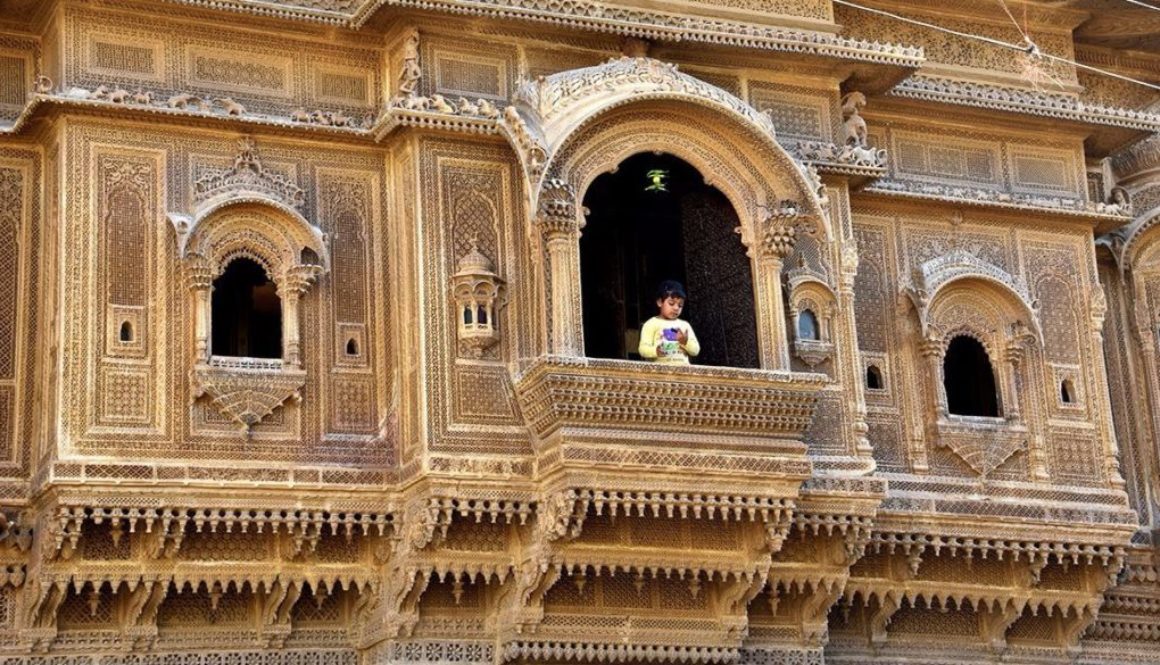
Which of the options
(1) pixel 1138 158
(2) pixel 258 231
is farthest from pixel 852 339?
(2) pixel 258 231

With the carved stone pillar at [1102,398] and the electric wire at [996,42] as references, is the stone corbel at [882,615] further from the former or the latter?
the electric wire at [996,42]

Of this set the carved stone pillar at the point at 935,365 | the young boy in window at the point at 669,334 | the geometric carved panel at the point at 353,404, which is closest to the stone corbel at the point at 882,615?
the carved stone pillar at the point at 935,365

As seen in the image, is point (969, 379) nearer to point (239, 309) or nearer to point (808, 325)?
point (808, 325)

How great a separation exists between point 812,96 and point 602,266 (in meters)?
2.03

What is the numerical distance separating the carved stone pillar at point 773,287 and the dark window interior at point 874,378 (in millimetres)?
1218

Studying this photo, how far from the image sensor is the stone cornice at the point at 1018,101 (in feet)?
56.0

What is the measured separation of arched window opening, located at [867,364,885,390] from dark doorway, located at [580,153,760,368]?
1256 mm

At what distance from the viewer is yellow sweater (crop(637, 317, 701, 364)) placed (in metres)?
15.0

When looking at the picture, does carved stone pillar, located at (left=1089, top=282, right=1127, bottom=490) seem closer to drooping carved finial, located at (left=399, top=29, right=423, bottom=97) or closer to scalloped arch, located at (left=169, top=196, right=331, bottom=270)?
drooping carved finial, located at (left=399, top=29, right=423, bottom=97)

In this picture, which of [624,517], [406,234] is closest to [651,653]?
[624,517]

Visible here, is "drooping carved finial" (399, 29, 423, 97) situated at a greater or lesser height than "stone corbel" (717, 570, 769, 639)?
greater

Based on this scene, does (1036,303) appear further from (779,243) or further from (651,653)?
(651,653)

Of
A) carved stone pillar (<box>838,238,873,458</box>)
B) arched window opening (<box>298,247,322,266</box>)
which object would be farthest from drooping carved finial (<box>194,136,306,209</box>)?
carved stone pillar (<box>838,238,873,458</box>)

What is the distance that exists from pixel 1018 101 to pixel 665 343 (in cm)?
403
